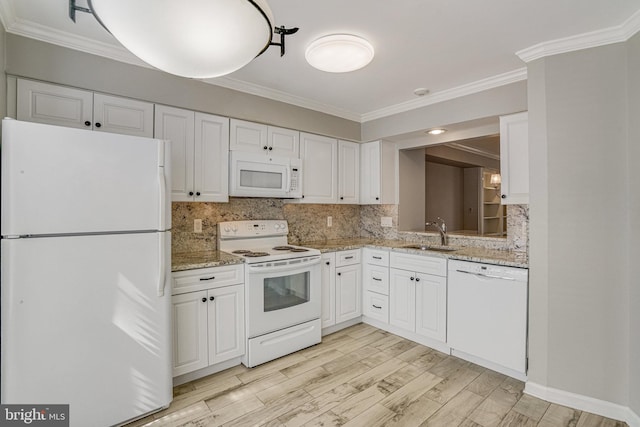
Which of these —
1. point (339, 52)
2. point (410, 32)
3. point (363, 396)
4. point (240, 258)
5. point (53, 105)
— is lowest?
point (363, 396)

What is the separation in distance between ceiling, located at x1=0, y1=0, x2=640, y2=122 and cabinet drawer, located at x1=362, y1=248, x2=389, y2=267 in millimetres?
1688

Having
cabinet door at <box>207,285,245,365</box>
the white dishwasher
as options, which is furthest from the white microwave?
the white dishwasher

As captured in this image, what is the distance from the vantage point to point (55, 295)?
1.68 metres

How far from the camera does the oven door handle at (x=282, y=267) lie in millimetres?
2578

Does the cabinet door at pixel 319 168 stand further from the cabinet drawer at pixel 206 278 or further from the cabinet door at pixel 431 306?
the cabinet door at pixel 431 306

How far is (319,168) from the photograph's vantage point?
3596mm

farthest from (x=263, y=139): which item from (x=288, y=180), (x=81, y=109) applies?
(x=81, y=109)

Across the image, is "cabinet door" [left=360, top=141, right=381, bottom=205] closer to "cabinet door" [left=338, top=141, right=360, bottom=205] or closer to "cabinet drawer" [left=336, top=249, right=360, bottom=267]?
"cabinet door" [left=338, top=141, right=360, bottom=205]

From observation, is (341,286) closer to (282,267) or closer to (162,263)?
(282,267)

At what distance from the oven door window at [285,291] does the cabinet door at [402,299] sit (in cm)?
93

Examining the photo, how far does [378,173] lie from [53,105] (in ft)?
10.2

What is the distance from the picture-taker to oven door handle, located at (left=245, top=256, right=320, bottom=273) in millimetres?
2578

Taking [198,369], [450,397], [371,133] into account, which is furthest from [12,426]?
[371,133]

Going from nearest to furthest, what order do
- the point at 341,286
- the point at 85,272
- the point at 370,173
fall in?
the point at 85,272, the point at 341,286, the point at 370,173
